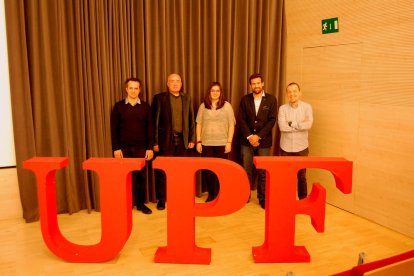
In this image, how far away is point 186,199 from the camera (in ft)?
9.19

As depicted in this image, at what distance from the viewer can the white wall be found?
355 cm

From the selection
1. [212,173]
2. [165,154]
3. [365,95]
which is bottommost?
[212,173]

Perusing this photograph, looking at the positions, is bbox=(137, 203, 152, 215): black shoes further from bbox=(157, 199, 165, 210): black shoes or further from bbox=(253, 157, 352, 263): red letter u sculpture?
bbox=(253, 157, 352, 263): red letter u sculpture

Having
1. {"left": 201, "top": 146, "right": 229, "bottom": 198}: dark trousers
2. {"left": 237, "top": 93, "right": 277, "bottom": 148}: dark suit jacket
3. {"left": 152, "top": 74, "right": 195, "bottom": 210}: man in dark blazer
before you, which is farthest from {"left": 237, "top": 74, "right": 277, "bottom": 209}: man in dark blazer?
{"left": 152, "top": 74, "right": 195, "bottom": 210}: man in dark blazer

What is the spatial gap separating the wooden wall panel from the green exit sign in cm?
4

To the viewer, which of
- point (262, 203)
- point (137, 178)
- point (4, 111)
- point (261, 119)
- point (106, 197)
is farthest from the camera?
point (262, 203)

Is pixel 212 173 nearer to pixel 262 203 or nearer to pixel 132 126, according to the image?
pixel 262 203

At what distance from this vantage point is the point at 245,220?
3.80 metres

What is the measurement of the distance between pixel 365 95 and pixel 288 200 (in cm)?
158

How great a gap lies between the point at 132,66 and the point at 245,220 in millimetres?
1942

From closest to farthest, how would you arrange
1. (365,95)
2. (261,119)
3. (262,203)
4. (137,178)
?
(365,95) < (137,178) < (261,119) < (262,203)

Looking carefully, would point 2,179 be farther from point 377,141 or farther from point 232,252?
point 377,141

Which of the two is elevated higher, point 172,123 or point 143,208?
point 172,123

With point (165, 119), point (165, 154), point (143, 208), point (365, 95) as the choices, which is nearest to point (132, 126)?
point (165, 119)
